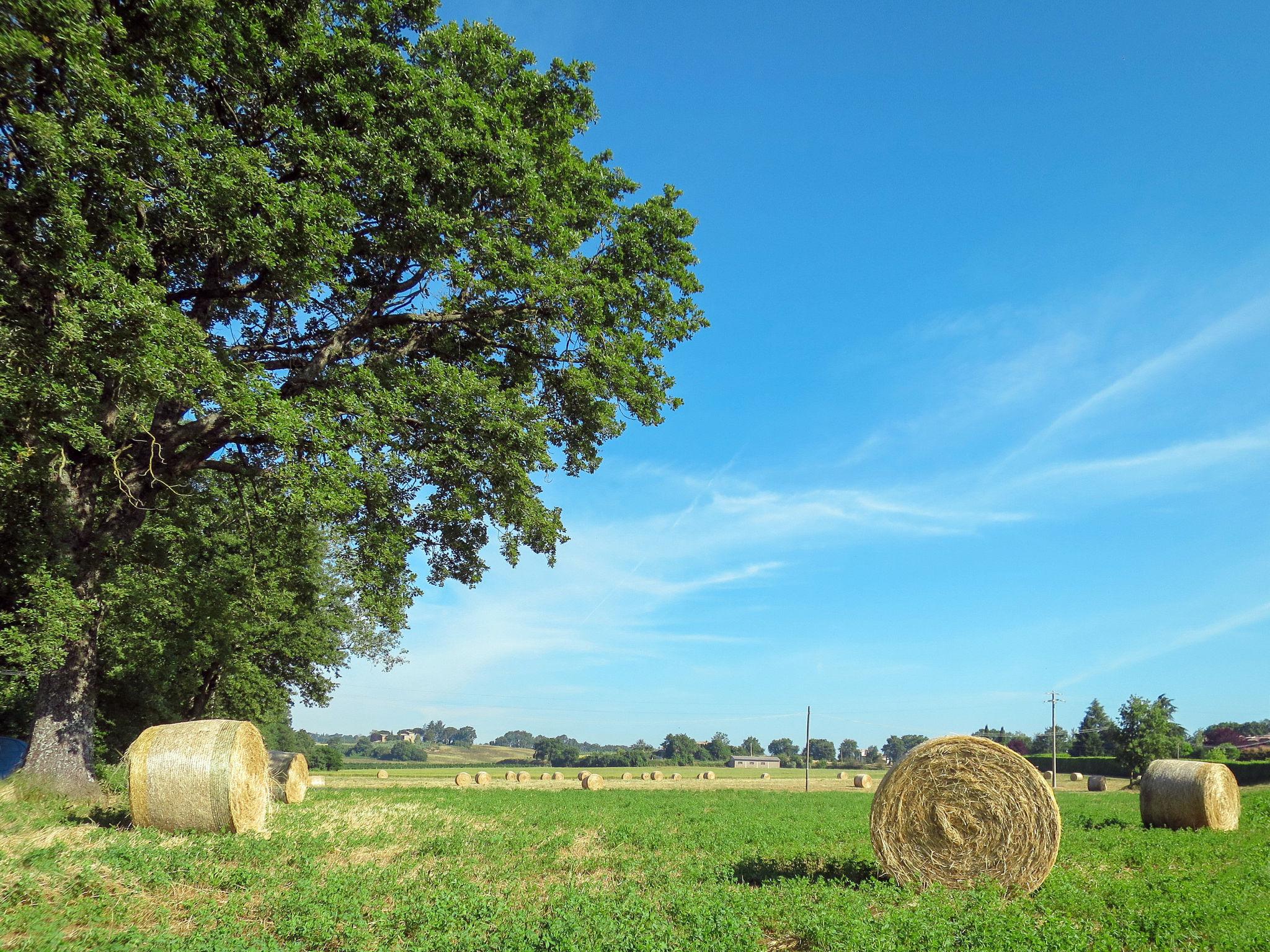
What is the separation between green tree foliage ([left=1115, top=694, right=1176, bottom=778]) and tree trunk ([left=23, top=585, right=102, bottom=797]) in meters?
62.4

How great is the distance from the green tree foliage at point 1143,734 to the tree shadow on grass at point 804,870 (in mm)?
53310

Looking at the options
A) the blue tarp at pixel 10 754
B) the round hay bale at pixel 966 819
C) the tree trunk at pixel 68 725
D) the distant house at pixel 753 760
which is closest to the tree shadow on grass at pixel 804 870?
the round hay bale at pixel 966 819

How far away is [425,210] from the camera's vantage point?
1467cm

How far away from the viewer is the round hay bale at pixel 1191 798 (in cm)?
1870

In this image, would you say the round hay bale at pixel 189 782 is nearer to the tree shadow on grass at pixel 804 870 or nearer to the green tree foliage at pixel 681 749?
the tree shadow on grass at pixel 804 870

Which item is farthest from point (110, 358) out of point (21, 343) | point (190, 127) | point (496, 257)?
point (496, 257)

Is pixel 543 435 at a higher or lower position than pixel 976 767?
higher

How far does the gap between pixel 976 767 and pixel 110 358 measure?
14.9m

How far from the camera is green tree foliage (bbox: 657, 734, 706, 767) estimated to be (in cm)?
15912

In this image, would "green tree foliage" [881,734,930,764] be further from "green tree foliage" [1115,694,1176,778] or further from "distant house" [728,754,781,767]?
"green tree foliage" [1115,694,1176,778]

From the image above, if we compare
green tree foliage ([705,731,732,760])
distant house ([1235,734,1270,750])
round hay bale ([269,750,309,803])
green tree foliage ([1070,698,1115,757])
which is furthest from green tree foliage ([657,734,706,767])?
round hay bale ([269,750,309,803])

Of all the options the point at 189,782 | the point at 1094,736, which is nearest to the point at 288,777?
the point at 189,782

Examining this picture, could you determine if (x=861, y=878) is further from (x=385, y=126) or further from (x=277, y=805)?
(x=385, y=126)

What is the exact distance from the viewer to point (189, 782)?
12539 millimetres
